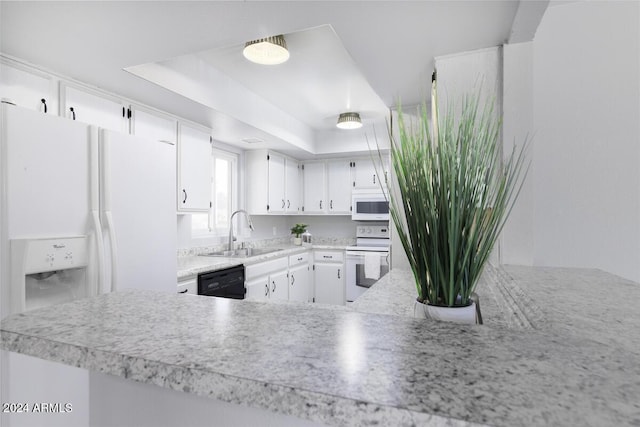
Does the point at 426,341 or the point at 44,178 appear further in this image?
the point at 44,178

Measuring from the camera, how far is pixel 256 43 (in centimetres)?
214

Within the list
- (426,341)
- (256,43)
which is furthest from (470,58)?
(426,341)

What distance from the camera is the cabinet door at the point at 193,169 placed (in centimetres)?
284

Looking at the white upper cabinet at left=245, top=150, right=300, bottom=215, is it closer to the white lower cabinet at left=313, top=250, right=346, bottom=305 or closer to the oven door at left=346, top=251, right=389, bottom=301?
the white lower cabinet at left=313, top=250, right=346, bottom=305

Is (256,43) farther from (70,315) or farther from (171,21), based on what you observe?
(70,315)

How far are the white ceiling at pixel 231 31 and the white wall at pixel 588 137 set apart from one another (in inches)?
22.1

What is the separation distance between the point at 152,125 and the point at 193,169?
512 mm

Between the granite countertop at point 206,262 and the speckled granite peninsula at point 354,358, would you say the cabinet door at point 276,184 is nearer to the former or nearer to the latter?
the granite countertop at point 206,262

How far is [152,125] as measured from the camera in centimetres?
257

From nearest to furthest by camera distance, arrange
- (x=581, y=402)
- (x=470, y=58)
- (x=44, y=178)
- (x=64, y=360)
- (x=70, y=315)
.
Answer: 1. (x=581, y=402)
2. (x=64, y=360)
3. (x=70, y=315)
4. (x=44, y=178)
5. (x=470, y=58)

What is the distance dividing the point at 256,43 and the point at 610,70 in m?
2.03

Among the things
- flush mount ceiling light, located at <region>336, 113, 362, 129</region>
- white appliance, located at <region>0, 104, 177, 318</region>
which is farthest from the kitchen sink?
flush mount ceiling light, located at <region>336, 113, 362, 129</region>

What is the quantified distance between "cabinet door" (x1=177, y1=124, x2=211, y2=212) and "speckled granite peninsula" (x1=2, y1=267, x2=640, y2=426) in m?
2.27

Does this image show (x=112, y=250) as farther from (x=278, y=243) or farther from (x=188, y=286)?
(x=278, y=243)
